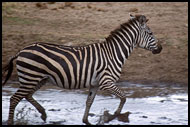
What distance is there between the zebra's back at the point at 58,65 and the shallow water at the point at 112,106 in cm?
75

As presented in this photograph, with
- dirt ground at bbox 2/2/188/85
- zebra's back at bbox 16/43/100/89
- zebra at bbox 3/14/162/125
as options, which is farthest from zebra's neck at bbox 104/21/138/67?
dirt ground at bbox 2/2/188/85

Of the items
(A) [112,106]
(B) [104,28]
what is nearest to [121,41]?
(A) [112,106]

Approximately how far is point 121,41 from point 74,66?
0.91m

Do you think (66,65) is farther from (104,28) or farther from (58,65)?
(104,28)

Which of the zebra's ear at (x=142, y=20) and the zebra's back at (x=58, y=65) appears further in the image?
the zebra's ear at (x=142, y=20)

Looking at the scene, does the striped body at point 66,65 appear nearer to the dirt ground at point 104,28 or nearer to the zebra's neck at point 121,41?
the zebra's neck at point 121,41

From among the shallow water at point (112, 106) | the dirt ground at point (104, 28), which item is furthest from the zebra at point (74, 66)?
the dirt ground at point (104, 28)

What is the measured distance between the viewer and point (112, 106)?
8984 millimetres

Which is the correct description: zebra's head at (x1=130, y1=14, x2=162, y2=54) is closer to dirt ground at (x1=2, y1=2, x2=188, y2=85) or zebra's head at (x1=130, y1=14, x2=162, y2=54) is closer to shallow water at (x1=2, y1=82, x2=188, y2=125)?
shallow water at (x1=2, y1=82, x2=188, y2=125)

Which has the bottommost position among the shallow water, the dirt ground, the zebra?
the shallow water

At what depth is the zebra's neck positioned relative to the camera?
7.88 m

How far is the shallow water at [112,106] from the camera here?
26.5ft

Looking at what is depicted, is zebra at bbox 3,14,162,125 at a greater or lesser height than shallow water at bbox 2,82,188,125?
greater

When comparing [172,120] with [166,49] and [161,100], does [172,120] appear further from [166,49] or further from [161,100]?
[166,49]
